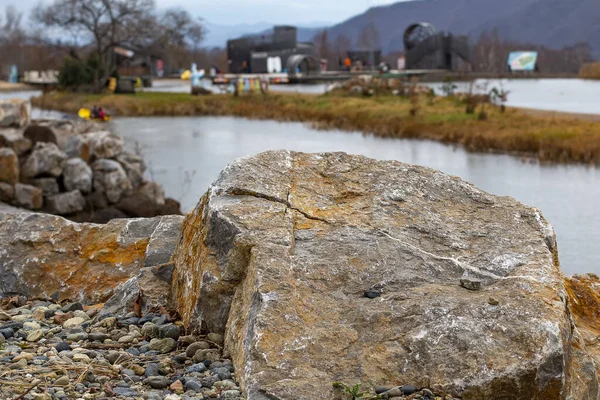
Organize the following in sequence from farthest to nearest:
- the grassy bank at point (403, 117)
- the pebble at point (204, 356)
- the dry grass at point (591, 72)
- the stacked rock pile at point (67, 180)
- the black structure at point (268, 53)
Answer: the black structure at point (268, 53), the dry grass at point (591, 72), the grassy bank at point (403, 117), the stacked rock pile at point (67, 180), the pebble at point (204, 356)

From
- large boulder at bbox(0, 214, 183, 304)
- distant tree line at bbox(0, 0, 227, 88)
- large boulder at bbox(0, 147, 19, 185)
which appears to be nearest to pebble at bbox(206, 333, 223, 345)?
large boulder at bbox(0, 214, 183, 304)

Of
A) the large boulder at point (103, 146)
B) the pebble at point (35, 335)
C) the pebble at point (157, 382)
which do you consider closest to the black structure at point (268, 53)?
the large boulder at point (103, 146)

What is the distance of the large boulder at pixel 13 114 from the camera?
15.2 meters

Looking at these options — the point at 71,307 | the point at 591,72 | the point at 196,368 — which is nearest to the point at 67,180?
the point at 71,307

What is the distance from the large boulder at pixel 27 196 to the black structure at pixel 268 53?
61412 millimetres

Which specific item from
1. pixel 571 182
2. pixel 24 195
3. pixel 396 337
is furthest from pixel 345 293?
pixel 571 182

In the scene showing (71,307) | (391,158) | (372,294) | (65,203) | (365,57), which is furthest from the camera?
(365,57)

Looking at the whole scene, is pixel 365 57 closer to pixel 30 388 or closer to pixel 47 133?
pixel 47 133

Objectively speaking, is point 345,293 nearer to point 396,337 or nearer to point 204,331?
point 396,337

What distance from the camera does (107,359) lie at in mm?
3541

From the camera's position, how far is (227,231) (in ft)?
12.3

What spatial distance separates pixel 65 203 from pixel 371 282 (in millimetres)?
11148

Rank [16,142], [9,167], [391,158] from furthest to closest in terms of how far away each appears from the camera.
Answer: [391,158]
[16,142]
[9,167]

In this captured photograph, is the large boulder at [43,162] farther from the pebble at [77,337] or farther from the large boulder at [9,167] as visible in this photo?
the pebble at [77,337]
